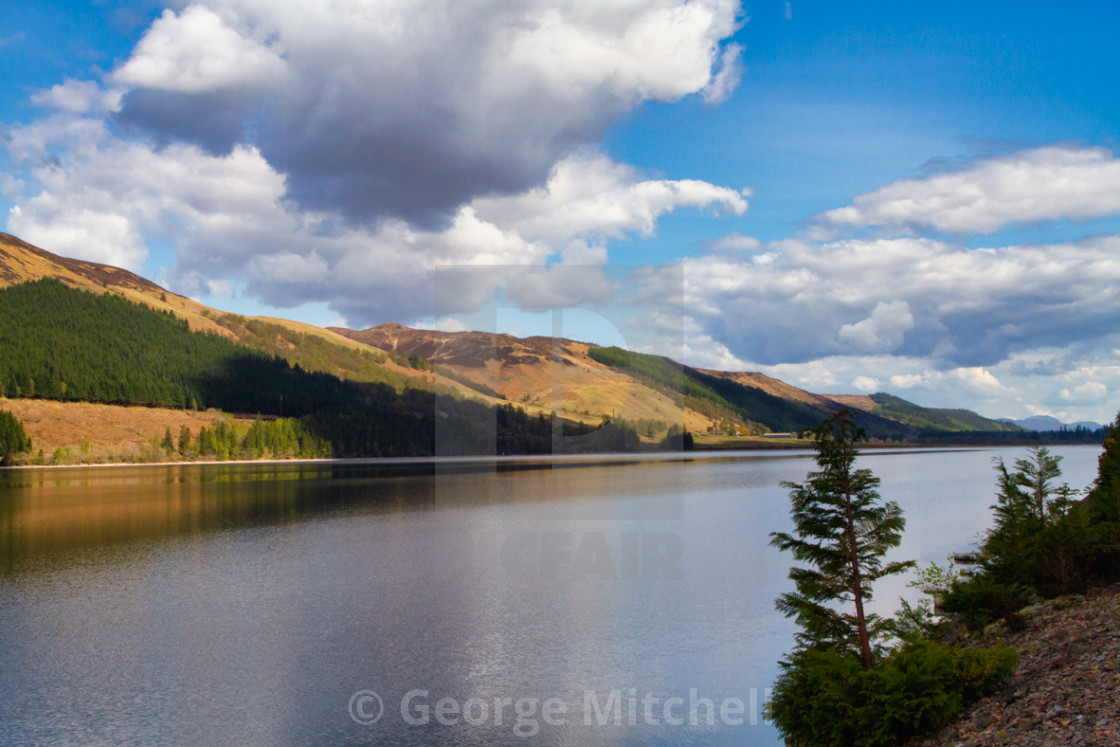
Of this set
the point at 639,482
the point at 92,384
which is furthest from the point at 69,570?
the point at 92,384

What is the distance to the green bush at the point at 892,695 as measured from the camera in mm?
13906

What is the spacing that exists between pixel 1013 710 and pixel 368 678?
18.0m

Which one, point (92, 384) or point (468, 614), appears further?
point (92, 384)

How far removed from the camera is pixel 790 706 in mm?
15430

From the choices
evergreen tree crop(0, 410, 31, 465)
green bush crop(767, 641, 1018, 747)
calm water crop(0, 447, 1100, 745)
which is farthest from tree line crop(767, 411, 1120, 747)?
evergreen tree crop(0, 410, 31, 465)

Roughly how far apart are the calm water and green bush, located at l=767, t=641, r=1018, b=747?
178 inches

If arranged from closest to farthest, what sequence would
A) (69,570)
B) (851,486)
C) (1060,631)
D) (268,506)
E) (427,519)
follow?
1. (1060,631)
2. (851,486)
3. (69,570)
4. (427,519)
5. (268,506)

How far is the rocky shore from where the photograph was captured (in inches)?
452

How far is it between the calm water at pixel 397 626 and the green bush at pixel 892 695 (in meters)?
4.51

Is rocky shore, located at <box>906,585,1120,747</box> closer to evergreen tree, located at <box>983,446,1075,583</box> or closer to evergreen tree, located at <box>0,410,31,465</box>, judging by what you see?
evergreen tree, located at <box>983,446,1075,583</box>

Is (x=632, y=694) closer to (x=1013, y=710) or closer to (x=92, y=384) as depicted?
(x=1013, y=710)

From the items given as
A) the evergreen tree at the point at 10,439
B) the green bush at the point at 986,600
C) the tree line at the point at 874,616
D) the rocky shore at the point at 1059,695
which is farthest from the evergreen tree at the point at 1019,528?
the evergreen tree at the point at 10,439

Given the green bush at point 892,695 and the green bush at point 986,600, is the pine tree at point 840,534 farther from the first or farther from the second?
the green bush at point 986,600

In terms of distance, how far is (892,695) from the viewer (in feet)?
45.9
